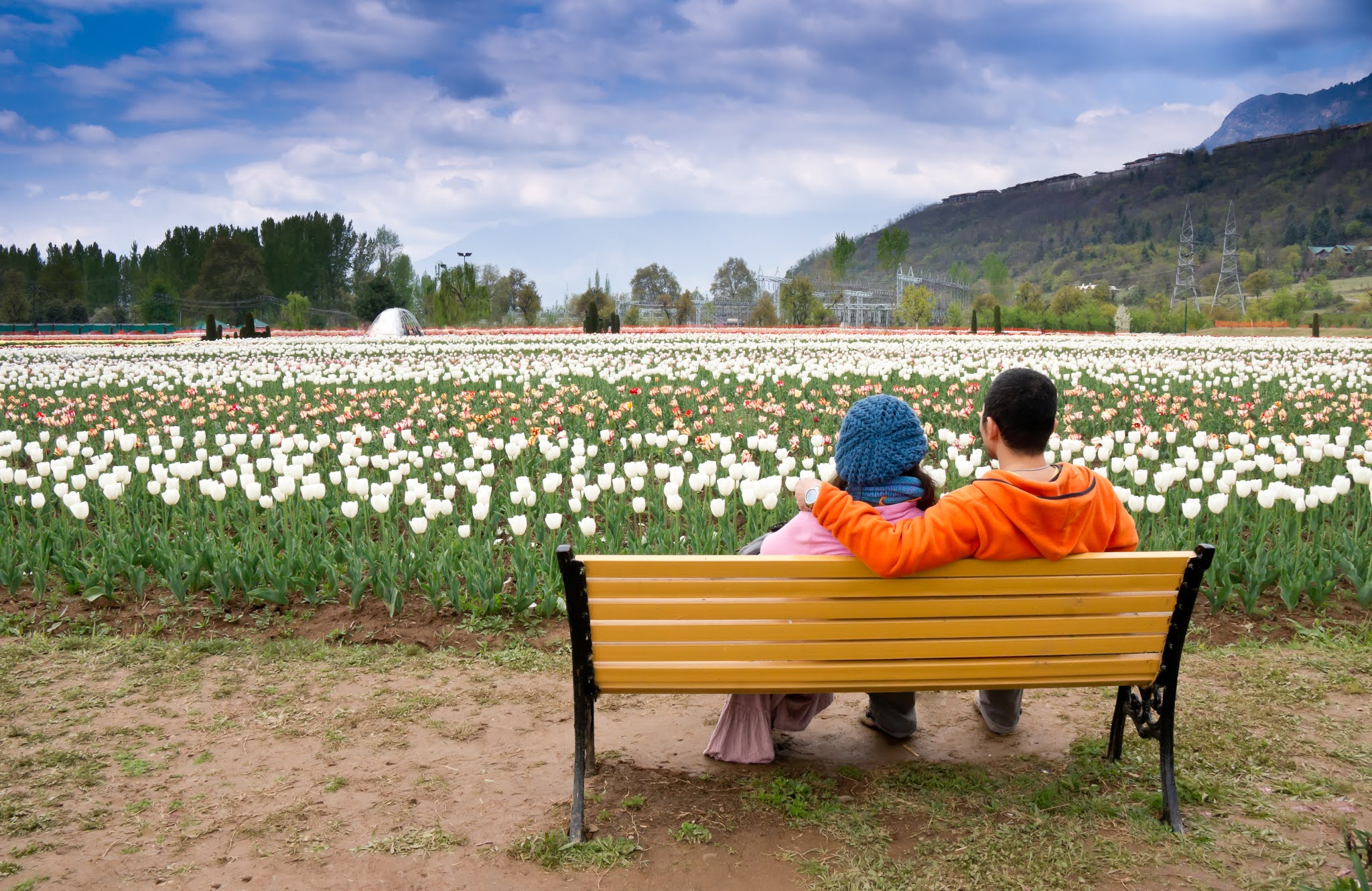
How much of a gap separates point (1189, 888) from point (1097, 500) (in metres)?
1.17

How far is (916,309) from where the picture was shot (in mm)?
57406

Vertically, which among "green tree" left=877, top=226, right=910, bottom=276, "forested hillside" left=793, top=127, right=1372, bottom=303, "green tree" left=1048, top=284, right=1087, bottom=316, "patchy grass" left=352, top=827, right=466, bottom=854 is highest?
"forested hillside" left=793, top=127, right=1372, bottom=303

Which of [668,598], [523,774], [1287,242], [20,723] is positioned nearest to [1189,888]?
[668,598]

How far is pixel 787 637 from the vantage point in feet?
10.0

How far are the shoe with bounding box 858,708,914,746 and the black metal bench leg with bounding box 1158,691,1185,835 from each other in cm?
94

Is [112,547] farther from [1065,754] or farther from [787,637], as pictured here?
[1065,754]

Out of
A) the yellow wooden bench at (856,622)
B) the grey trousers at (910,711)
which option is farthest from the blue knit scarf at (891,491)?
the grey trousers at (910,711)

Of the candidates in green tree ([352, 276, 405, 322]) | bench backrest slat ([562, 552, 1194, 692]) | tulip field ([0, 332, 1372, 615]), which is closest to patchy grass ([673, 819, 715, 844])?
bench backrest slat ([562, 552, 1194, 692])

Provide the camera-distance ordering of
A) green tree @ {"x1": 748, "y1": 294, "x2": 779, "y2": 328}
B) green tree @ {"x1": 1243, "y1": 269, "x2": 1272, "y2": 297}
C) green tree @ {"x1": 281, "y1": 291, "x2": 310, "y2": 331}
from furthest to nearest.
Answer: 1. green tree @ {"x1": 1243, "y1": 269, "x2": 1272, "y2": 297}
2. green tree @ {"x1": 281, "y1": 291, "x2": 310, "y2": 331}
3. green tree @ {"x1": 748, "y1": 294, "x2": 779, "y2": 328}

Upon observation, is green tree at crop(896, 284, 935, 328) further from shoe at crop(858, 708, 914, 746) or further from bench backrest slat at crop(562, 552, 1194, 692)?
bench backrest slat at crop(562, 552, 1194, 692)

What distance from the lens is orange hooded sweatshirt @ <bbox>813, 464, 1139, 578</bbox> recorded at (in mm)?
2953

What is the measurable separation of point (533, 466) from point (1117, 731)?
5207 mm

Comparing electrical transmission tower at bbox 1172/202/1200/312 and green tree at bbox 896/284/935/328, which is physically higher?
electrical transmission tower at bbox 1172/202/1200/312

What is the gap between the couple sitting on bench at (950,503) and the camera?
2.98 meters
